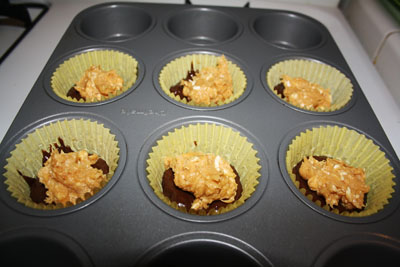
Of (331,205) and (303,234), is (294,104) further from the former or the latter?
(303,234)

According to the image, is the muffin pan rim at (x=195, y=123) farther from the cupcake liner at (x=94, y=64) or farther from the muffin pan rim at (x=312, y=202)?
the cupcake liner at (x=94, y=64)

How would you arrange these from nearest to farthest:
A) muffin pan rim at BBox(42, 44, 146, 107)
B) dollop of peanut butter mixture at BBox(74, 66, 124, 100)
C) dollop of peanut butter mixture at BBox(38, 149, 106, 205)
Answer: dollop of peanut butter mixture at BBox(38, 149, 106, 205) → muffin pan rim at BBox(42, 44, 146, 107) → dollop of peanut butter mixture at BBox(74, 66, 124, 100)

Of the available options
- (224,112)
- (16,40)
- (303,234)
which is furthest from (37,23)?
(303,234)

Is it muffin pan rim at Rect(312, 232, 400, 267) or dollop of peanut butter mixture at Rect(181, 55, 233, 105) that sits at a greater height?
dollop of peanut butter mixture at Rect(181, 55, 233, 105)

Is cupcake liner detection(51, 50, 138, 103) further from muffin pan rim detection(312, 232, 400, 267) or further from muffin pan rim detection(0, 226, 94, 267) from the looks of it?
muffin pan rim detection(312, 232, 400, 267)

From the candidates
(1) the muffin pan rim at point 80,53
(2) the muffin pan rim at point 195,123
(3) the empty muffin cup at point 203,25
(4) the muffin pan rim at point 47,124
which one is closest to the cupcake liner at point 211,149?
(2) the muffin pan rim at point 195,123

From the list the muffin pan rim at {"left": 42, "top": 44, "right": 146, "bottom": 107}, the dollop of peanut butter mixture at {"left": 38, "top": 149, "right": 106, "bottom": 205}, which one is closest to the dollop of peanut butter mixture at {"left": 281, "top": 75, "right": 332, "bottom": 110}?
the muffin pan rim at {"left": 42, "top": 44, "right": 146, "bottom": 107}
